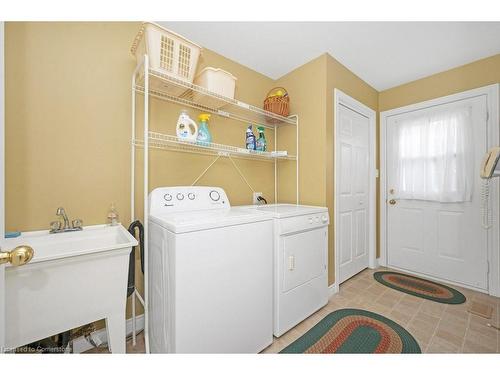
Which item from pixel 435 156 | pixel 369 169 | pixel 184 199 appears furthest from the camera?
pixel 369 169

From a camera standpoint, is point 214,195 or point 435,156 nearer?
point 214,195

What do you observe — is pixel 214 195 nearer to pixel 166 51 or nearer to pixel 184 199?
pixel 184 199

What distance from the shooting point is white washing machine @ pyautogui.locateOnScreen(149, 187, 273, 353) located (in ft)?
3.40

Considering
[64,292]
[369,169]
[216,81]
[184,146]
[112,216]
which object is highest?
[216,81]

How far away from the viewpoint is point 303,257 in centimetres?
162

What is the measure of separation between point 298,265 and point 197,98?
1.59m

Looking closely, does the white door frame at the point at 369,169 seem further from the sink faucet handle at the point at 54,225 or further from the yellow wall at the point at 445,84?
the sink faucet handle at the point at 54,225

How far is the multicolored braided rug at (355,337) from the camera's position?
135 centimetres

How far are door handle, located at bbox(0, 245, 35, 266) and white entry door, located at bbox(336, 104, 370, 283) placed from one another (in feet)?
7.16

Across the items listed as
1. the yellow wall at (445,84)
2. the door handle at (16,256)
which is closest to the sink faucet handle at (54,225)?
the door handle at (16,256)

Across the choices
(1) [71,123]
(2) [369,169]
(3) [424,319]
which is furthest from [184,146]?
(3) [424,319]

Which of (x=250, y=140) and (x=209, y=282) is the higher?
(x=250, y=140)

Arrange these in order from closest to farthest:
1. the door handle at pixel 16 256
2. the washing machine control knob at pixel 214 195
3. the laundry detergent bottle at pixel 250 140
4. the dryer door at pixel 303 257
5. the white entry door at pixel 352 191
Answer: the door handle at pixel 16 256
the dryer door at pixel 303 257
the washing machine control knob at pixel 214 195
the laundry detergent bottle at pixel 250 140
the white entry door at pixel 352 191

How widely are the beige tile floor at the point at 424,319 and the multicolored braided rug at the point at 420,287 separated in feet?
0.27
